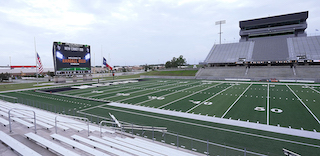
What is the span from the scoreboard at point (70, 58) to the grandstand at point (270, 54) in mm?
28568

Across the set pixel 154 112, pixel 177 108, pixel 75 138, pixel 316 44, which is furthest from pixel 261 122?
pixel 316 44

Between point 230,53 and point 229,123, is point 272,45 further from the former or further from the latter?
point 229,123

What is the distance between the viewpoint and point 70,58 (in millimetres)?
34406

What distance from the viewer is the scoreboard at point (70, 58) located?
1276 inches

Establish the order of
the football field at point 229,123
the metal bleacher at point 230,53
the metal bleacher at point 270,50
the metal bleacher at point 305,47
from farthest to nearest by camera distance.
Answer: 1. the metal bleacher at point 230,53
2. the metal bleacher at point 270,50
3. the metal bleacher at point 305,47
4. the football field at point 229,123

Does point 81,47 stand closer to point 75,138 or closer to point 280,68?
point 75,138

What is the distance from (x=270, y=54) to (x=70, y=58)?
5308 centimetres

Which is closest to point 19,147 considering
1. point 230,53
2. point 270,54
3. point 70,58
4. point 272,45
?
point 70,58

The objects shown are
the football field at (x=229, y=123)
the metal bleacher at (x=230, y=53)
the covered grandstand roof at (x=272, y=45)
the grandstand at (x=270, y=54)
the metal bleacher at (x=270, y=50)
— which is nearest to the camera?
the football field at (x=229, y=123)

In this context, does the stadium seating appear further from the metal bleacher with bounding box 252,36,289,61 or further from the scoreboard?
the metal bleacher with bounding box 252,36,289,61

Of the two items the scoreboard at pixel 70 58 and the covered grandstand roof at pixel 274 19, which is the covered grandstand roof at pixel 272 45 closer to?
the covered grandstand roof at pixel 274 19

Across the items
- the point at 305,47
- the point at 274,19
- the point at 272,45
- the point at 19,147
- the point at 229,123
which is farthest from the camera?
the point at 274,19

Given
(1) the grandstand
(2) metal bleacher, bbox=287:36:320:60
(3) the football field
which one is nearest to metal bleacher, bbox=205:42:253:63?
(1) the grandstand

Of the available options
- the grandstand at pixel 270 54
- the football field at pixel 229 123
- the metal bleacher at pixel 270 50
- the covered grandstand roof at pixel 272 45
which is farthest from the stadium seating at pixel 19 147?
the metal bleacher at pixel 270 50
